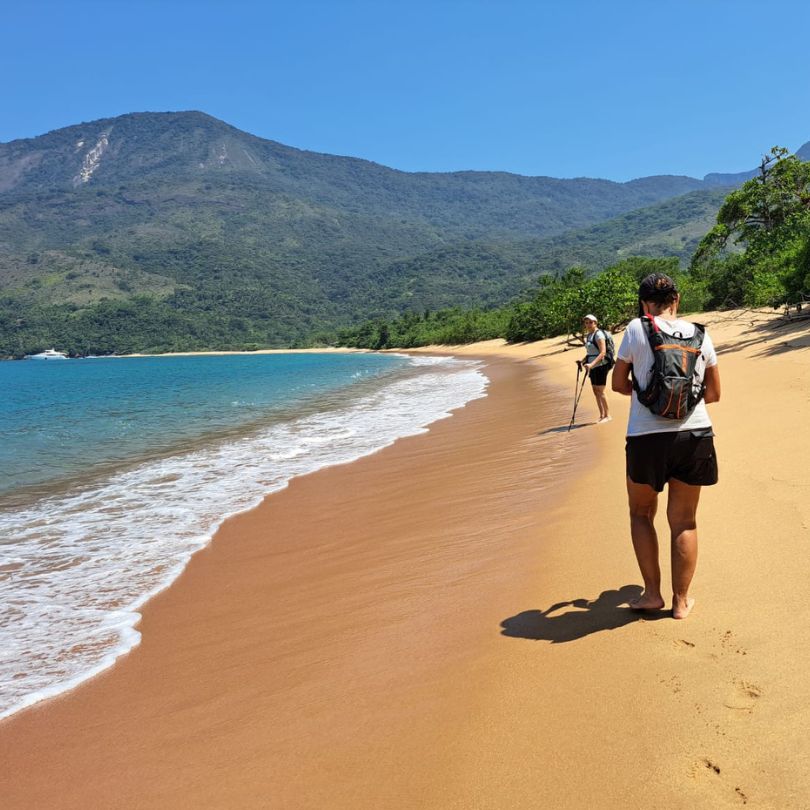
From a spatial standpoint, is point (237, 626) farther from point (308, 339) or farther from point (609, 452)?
point (308, 339)

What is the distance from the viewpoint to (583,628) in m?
3.68

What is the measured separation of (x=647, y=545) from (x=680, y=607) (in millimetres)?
361

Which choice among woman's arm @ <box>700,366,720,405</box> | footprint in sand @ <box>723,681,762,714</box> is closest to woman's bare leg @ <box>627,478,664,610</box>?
woman's arm @ <box>700,366,720,405</box>

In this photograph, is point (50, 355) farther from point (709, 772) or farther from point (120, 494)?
point (709, 772)

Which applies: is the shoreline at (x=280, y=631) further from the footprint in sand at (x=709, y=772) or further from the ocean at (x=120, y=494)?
the footprint in sand at (x=709, y=772)

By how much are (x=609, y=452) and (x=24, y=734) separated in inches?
268

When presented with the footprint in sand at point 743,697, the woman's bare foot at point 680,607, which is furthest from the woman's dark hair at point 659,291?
the footprint in sand at point 743,697

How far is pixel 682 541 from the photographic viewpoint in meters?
3.63

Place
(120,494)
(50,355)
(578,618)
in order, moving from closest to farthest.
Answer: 1. (578,618)
2. (120,494)
3. (50,355)

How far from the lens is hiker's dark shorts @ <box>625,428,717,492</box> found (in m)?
3.50

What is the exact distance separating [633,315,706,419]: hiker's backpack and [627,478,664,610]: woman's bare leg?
50 centimetres

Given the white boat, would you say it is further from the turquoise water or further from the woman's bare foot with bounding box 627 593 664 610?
Result: the woman's bare foot with bounding box 627 593 664 610

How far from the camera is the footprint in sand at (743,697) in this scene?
2744mm

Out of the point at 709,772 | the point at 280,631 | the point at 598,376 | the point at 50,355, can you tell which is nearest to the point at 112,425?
the point at 598,376
